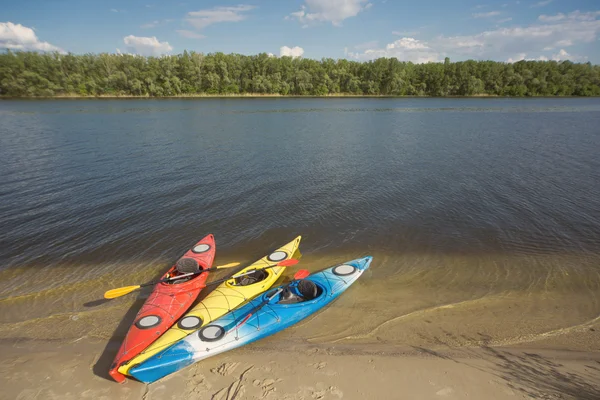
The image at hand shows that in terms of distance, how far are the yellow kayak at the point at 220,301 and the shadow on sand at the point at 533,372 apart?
495 centimetres

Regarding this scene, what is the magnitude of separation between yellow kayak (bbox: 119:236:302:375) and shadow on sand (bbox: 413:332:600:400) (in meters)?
4.95

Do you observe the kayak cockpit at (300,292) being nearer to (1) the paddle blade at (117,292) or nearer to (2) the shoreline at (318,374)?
(2) the shoreline at (318,374)

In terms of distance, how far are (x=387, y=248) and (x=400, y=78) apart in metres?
97.9

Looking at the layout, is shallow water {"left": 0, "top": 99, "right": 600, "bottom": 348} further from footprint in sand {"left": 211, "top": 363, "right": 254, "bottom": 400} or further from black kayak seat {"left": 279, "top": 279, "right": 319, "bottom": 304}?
footprint in sand {"left": 211, "top": 363, "right": 254, "bottom": 400}

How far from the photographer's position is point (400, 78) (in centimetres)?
9762

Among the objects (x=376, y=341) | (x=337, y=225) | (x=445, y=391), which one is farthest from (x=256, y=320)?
(x=337, y=225)

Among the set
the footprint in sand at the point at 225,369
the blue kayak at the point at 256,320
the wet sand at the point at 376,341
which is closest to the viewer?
the wet sand at the point at 376,341

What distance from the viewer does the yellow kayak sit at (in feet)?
24.8

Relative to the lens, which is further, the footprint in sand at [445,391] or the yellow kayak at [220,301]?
the yellow kayak at [220,301]

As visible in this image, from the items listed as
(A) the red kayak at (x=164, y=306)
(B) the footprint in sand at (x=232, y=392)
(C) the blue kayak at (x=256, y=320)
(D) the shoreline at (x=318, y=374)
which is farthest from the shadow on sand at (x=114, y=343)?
(B) the footprint in sand at (x=232, y=392)

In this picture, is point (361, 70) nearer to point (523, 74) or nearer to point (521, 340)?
point (523, 74)

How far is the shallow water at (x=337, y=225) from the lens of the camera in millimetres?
9172

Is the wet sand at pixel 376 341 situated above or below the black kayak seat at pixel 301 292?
below

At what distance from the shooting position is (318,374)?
712cm
